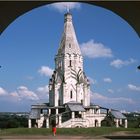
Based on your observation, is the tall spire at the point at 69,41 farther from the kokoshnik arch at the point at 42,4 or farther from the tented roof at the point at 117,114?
the kokoshnik arch at the point at 42,4

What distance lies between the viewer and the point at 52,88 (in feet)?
260

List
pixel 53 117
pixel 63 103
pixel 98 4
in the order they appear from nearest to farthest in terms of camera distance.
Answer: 1. pixel 98 4
2. pixel 53 117
3. pixel 63 103

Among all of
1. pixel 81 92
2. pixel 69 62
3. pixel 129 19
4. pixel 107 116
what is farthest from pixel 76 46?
pixel 129 19

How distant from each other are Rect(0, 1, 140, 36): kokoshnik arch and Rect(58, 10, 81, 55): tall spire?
66.9m

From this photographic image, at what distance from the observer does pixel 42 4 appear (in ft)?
34.7

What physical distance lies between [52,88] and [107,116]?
12.8 meters

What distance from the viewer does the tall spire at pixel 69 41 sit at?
256ft

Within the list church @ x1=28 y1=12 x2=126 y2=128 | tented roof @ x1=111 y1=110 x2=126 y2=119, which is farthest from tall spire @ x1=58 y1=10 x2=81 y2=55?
tented roof @ x1=111 y1=110 x2=126 y2=119

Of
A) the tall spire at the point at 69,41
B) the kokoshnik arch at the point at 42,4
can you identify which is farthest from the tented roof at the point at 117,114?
the kokoshnik arch at the point at 42,4

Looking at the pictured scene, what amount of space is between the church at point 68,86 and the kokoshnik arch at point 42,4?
62276 mm

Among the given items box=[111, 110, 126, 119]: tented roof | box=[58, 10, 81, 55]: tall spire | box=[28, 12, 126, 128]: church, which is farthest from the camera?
box=[58, 10, 81, 55]: tall spire

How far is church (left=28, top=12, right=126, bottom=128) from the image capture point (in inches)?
2911

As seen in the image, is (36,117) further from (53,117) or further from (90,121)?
(90,121)

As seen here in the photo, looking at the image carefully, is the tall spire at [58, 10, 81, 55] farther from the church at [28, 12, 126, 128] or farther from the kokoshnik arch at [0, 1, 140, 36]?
the kokoshnik arch at [0, 1, 140, 36]
